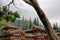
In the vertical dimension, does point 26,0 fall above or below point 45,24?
above

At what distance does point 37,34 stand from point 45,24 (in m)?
33.9

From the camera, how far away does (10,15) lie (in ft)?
47.8

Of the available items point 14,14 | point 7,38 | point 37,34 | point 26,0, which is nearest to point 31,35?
point 37,34

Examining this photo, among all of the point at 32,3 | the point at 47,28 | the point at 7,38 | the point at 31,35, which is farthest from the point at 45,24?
the point at 31,35

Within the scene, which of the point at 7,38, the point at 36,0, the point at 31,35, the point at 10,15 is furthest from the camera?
the point at 31,35

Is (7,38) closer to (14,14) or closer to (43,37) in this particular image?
(43,37)

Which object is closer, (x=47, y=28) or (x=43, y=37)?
(x=47, y=28)

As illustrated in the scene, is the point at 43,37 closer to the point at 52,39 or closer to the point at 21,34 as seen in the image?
the point at 21,34

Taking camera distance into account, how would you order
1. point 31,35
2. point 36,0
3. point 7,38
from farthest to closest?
point 31,35 → point 7,38 → point 36,0

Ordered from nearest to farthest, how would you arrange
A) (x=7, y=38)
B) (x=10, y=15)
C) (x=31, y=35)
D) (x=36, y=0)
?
(x=36, y=0) → (x=10, y=15) → (x=7, y=38) → (x=31, y=35)

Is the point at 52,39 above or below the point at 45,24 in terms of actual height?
below

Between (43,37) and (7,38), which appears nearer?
(7,38)

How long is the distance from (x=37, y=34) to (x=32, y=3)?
3402 centimetres

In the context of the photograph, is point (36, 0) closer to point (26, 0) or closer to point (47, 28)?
point (26, 0)
